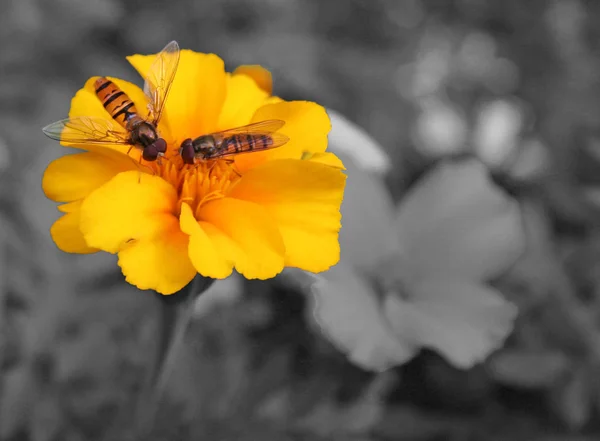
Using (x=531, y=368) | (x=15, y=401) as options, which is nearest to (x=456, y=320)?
(x=531, y=368)

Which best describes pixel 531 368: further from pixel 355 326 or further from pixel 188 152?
pixel 188 152

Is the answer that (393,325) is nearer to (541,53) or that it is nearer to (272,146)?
(272,146)

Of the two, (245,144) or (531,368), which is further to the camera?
(531,368)

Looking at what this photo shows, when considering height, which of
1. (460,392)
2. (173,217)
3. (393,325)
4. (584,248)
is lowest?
(460,392)

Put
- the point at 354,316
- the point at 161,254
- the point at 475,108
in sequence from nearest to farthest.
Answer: the point at 161,254 → the point at 354,316 → the point at 475,108

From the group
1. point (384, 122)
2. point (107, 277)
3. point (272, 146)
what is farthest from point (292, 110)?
point (384, 122)

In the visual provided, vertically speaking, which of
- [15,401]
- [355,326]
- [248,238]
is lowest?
[15,401]

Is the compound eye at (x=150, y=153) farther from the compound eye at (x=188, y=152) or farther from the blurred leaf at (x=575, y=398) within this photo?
the blurred leaf at (x=575, y=398)
